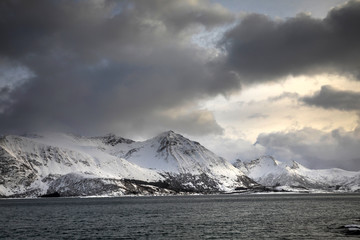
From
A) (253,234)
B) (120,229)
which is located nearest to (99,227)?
(120,229)

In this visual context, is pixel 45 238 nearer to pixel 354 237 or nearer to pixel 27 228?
pixel 27 228

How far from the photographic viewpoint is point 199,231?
95688 mm

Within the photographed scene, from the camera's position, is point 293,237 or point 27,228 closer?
point 293,237

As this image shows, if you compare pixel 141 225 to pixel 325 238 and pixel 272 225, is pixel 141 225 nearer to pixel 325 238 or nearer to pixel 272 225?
pixel 272 225

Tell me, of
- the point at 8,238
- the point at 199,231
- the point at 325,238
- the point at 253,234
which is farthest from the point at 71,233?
the point at 325,238

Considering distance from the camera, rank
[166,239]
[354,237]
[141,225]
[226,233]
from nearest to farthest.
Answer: [354,237] → [166,239] → [226,233] → [141,225]

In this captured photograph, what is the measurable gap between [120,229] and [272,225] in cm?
4327

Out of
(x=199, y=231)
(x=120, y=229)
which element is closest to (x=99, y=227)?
(x=120, y=229)

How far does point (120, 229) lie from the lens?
10156cm

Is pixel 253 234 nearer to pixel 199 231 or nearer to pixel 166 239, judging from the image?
pixel 199 231

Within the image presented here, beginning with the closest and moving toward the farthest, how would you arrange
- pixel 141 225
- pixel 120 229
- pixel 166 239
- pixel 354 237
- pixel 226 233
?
pixel 354 237 → pixel 166 239 → pixel 226 233 → pixel 120 229 → pixel 141 225

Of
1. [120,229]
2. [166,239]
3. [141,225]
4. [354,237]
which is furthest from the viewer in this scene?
[141,225]

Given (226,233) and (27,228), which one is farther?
(27,228)

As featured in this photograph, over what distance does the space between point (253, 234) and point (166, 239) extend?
2124cm
